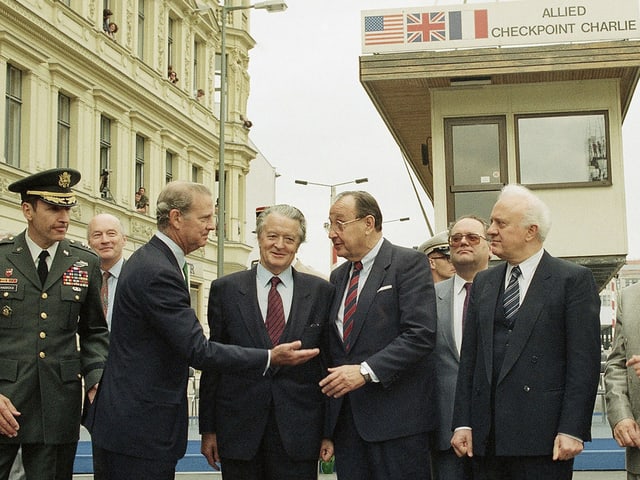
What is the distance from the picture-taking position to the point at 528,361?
423cm

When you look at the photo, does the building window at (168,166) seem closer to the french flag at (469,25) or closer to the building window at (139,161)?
the building window at (139,161)

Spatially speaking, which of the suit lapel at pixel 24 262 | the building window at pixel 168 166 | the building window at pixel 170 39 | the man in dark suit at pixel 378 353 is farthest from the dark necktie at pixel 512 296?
the building window at pixel 170 39

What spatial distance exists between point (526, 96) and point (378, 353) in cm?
1139


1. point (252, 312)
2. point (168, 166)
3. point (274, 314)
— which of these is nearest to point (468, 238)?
point (274, 314)

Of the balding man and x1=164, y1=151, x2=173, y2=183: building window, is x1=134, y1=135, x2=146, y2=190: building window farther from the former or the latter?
the balding man

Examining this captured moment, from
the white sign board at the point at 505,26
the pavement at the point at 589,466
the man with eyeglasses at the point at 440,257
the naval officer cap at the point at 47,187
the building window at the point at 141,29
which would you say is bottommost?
the pavement at the point at 589,466

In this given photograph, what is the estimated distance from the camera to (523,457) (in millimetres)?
4223

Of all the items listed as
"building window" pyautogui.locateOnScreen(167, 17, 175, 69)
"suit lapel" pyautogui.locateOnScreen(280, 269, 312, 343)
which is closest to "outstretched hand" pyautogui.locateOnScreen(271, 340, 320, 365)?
"suit lapel" pyautogui.locateOnScreen(280, 269, 312, 343)

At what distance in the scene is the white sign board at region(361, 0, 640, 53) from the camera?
14.3 metres

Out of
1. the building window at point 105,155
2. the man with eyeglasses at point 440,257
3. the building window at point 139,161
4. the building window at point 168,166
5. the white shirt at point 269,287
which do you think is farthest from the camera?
the building window at point 168,166

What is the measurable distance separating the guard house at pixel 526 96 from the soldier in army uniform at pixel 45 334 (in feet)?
32.1

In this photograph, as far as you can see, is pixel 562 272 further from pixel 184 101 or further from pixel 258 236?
pixel 184 101

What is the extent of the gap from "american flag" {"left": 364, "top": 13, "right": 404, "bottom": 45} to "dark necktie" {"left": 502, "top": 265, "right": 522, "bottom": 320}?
10.6m

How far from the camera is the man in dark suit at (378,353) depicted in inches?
178
